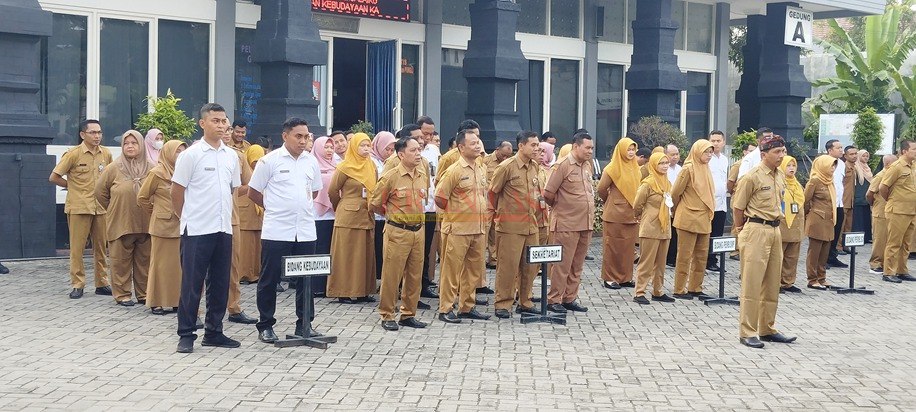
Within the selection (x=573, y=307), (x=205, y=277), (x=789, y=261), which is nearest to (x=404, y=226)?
A: (x=205, y=277)

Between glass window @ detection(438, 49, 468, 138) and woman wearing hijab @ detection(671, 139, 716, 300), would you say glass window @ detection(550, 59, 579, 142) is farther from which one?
woman wearing hijab @ detection(671, 139, 716, 300)

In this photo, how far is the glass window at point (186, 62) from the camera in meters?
17.2

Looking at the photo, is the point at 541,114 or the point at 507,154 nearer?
the point at 507,154

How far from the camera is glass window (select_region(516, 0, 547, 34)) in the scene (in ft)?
73.1

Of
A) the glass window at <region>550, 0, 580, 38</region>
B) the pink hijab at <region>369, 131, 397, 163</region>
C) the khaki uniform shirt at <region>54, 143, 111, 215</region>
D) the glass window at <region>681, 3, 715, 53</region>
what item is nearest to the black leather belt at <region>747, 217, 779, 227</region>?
the pink hijab at <region>369, 131, 397, 163</region>

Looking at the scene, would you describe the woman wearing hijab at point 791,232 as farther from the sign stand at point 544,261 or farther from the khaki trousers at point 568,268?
the sign stand at point 544,261

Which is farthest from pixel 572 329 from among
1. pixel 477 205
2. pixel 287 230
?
pixel 287 230

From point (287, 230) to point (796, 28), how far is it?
1841cm

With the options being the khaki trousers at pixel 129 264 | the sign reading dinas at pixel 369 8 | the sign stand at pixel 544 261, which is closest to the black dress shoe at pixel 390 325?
the sign stand at pixel 544 261

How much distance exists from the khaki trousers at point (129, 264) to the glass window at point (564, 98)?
1271 centimetres

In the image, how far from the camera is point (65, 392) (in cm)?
741

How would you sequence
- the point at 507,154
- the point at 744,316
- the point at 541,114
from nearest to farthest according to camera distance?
the point at 744,316 < the point at 507,154 < the point at 541,114

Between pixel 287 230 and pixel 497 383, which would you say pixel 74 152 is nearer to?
pixel 287 230

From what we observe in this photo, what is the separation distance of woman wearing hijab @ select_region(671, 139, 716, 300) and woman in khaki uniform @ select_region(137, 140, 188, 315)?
5745mm
